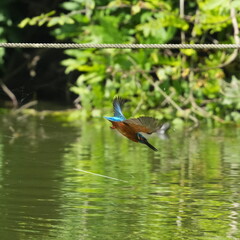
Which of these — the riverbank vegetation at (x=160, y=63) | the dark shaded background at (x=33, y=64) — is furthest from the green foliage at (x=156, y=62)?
the dark shaded background at (x=33, y=64)

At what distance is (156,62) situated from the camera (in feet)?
27.2

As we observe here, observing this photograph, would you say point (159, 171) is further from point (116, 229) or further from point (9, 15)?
point (9, 15)

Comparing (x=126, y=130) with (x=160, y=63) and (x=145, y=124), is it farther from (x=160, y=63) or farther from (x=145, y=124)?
(x=160, y=63)

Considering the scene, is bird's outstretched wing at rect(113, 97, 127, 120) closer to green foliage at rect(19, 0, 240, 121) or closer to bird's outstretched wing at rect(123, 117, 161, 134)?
bird's outstretched wing at rect(123, 117, 161, 134)

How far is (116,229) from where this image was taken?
13.4 ft

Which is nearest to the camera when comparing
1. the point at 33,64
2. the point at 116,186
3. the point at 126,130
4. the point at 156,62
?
the point at 126,130

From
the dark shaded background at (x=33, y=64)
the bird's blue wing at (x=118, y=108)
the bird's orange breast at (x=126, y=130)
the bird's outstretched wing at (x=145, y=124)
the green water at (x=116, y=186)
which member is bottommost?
the green water at (x=116, y=186)

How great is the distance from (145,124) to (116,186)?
181 cm

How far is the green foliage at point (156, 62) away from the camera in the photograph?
26.7ft

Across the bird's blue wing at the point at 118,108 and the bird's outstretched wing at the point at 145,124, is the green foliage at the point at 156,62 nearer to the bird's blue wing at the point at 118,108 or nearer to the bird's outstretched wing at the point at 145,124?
the bird's blue wing at the point at 118,108

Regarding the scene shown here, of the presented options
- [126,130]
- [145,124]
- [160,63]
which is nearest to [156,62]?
[160,63]

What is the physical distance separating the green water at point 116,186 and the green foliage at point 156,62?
1.56ft

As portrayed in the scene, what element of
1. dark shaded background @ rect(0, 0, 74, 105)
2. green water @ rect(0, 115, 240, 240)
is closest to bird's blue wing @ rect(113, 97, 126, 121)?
green water @ rect(0, 115, 240, 240)

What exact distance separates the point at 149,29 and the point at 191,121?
844 millimetres
